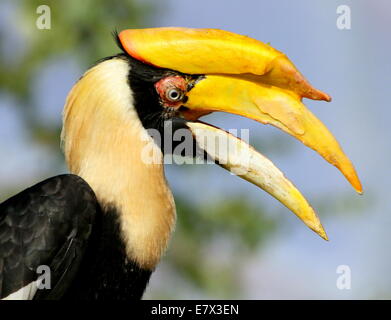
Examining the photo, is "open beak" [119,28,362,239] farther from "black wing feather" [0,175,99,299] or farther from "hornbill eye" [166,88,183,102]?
"black wing feather" [0,175,99,299]

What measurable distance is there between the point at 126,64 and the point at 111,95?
203mm

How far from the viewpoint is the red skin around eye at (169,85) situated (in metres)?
4.21

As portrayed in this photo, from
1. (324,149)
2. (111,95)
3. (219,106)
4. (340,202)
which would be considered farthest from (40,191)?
(340,202)

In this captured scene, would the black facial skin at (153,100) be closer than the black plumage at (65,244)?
No

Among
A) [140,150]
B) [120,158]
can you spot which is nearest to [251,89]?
[140,150]

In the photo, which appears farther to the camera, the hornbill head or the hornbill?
the hornbill head

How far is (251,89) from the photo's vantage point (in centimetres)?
420

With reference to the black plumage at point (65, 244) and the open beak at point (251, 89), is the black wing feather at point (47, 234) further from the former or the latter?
the open beak at point (251, 89)

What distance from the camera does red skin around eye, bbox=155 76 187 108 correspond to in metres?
4.21

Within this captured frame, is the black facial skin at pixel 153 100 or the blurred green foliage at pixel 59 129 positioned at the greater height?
the blurred green foliage at pixel 59 129

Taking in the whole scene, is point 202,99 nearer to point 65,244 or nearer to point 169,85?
point 169,85

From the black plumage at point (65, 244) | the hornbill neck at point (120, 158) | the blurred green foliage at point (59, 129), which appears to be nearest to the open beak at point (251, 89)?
the hornbill neck at point (120, 158)

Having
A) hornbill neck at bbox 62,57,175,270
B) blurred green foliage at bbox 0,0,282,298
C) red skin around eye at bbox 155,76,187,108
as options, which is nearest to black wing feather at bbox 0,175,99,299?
hornbill neck at bbox 62,57,175,270

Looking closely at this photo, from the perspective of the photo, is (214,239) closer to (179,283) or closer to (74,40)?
(179,283)
